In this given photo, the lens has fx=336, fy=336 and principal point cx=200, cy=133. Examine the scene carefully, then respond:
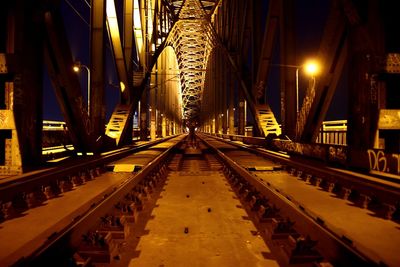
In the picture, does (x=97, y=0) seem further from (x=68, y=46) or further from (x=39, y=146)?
(x=39, y=146)

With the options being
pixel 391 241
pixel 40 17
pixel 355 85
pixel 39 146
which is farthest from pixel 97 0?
pixel 391 241

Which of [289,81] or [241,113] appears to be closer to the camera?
Result: [289,81]

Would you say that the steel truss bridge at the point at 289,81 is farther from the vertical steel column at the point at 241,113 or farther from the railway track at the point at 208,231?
the vertical steel column at the point at 241,113

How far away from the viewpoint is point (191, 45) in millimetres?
84312

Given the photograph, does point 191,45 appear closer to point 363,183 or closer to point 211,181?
point 211,181

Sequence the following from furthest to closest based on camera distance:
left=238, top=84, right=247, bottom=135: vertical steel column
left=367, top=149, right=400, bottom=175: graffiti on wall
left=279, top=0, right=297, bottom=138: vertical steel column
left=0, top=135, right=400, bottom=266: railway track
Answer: left=238, top=84, right=247, bottom=135: vertical steel column
left=279, top=0, right=297, bottom=138: vertical steel column
left=367, top=149, right=400, bottom=175: graffiti on wall
left=0, top=135, right=400, bottom=266: railway track

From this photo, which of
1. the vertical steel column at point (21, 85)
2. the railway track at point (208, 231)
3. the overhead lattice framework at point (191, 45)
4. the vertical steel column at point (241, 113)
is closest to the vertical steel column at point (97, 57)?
the vertical steel column at point (21, 85)

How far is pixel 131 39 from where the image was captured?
17609 mm

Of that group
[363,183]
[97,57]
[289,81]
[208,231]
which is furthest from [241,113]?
[208,231]

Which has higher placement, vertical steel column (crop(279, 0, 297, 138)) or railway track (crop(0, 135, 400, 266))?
vertical steel column (crop(279, 0, 297, 138))

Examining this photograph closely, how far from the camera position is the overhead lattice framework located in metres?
56.3

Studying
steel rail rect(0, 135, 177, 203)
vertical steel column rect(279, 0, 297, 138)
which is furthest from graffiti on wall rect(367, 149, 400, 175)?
steel rail rect(0, 135, 177, 203)

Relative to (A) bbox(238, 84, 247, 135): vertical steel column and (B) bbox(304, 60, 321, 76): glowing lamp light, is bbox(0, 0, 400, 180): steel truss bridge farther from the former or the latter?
(A) bbox(238, 84, 247, 135): vertical steel column

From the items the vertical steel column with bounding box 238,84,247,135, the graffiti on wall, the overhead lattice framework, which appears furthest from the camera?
the overhead lattice framework
